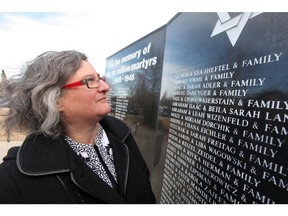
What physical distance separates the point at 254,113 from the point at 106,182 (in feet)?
3.37

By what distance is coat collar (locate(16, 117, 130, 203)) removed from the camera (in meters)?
1.36

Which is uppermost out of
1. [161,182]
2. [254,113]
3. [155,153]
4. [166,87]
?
[166,87]

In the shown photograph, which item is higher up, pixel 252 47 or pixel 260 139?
pixel 252 47

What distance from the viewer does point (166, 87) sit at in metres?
2.98

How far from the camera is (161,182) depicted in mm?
2986

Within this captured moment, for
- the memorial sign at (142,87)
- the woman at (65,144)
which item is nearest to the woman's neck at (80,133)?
the woman at (65,144)

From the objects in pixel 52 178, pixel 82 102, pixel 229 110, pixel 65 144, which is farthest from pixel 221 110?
pixel 52 178

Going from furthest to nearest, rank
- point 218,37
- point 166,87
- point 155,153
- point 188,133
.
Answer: point 155,153, point 166,87, point 188,133, point 218,37

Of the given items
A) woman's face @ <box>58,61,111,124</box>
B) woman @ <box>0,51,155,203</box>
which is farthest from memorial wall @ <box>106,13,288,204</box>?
woman's face @ <box>58,61,111,124</box>

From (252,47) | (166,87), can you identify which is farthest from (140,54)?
(252,47)

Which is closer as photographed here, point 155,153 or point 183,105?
→ point 183,105

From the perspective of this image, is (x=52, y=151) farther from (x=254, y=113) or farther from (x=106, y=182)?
(x=254, y=113)

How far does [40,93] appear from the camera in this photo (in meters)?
1.63

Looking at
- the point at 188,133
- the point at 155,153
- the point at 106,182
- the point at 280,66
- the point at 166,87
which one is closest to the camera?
the point at 280,66
